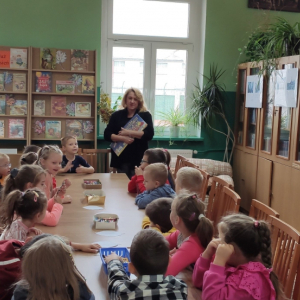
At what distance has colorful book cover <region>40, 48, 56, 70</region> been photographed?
5133 millimetres

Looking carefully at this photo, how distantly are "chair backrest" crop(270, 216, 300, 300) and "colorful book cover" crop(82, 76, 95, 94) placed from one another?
376 centimetres

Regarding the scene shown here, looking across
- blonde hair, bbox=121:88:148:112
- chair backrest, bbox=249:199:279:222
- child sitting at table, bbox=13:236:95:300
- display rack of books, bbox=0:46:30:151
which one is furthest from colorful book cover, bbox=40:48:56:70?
child sitting at table, bbox=13:236:95:300

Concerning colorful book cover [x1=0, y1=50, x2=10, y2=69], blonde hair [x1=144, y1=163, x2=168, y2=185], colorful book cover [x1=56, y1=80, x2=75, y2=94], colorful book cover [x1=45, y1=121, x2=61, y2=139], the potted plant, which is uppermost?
colorful book cover [x1=0, y1=50, x2=10, y2=69]

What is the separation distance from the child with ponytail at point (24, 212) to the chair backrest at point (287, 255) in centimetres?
111

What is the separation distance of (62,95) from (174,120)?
1.54 metres

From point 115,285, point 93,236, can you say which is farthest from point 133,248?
point 93,236

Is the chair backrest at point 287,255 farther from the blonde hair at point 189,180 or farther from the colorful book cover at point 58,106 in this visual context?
the colorful book cover at point 58,106

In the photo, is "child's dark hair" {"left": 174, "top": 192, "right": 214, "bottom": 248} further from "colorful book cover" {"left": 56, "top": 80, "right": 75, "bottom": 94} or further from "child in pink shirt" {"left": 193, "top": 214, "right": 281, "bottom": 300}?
"colorful book cover" {"left": 56, "top": 80, "right": 75, "bottom": 94}

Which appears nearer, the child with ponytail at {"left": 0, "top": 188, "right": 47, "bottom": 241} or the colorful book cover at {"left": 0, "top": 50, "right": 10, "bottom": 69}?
the child with ponytail at {"left": 0, "top": 188, "right": 47, "bottom": 241}

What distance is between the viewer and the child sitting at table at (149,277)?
1334 millimetres

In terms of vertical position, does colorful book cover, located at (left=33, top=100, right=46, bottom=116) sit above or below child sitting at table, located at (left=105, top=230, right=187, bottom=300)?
above

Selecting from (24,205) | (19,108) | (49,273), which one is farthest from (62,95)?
(49,273)

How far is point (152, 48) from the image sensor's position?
5.73 metres

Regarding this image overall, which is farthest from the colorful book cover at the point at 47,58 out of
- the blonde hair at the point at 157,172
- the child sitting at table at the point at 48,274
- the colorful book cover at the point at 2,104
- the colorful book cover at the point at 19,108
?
the child sitting at table at the point at 48,274
